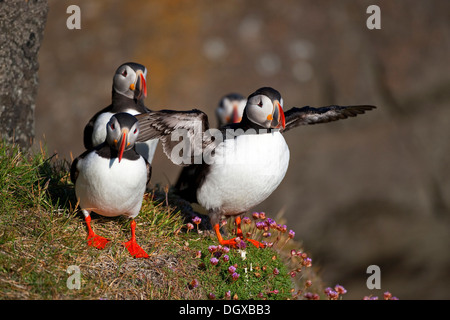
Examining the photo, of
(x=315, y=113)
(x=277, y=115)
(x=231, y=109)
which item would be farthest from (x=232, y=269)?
(x=231, y=109)

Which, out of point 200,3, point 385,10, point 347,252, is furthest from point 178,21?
point 347,252

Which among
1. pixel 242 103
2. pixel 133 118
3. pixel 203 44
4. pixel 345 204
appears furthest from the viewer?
pixel 203 44

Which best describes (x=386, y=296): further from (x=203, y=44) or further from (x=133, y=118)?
(x=203, y=44)

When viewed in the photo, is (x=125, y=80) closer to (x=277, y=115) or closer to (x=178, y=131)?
(x=178, y=131)

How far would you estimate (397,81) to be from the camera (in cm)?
917

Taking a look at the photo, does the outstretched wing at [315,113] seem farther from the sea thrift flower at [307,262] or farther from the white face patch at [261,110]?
the sea thrift flower at [307,262]

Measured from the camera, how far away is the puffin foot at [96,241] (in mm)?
4332

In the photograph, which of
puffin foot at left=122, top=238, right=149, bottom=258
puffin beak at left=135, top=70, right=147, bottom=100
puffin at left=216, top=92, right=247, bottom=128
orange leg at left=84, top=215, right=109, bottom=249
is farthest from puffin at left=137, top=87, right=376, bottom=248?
puffin at left=216, top=92, right=247, bottom=128

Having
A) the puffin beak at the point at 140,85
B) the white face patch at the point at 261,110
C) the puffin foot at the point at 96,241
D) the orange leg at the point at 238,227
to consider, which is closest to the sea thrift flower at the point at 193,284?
the puffin foot at the point at 96,241

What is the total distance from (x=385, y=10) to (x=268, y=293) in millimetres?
6699

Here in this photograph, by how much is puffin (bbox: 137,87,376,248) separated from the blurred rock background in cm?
385

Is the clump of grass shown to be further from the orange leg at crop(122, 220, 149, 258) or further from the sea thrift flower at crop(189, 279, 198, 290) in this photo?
the orange leg at crop(122, 220, 149, 258)

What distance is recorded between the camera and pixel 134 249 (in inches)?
173

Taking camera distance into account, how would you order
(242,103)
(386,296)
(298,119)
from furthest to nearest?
(242,103) < (298,119) < (386,296)
